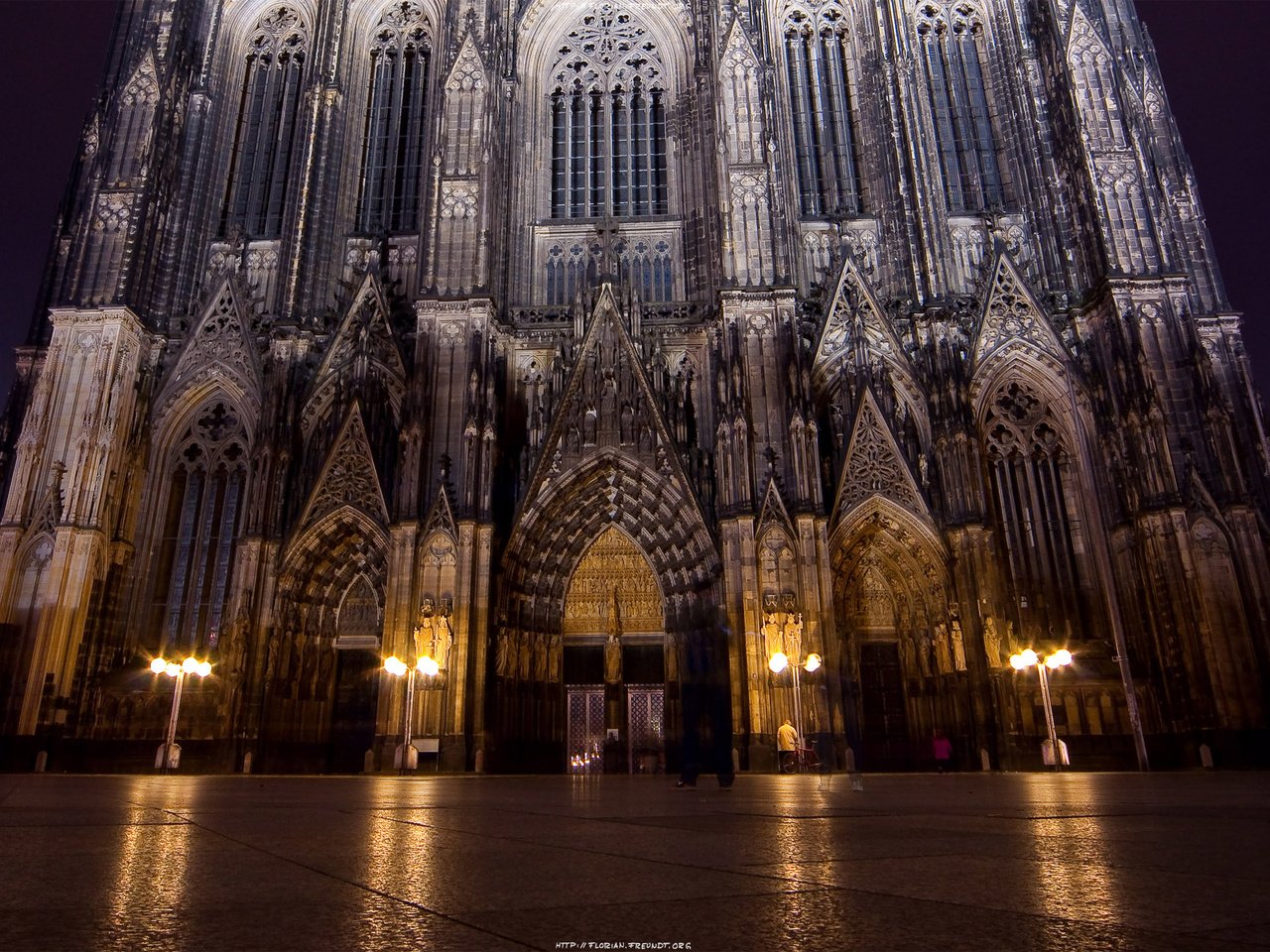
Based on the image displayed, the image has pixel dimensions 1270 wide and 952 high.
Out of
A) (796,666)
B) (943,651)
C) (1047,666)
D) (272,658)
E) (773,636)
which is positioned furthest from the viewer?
(272,658)

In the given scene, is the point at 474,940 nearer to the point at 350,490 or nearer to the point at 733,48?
the point at 350,490

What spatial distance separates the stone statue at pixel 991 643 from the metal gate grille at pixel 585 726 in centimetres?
908

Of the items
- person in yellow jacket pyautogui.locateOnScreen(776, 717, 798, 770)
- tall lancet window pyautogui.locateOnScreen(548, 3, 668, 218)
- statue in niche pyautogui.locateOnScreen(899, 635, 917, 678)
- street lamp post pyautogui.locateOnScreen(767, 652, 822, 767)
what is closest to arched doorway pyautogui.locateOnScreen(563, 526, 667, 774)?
street lamp post pyautogui.locateOnScreen(767, 652, 822, 767)

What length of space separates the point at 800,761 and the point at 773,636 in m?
2.85

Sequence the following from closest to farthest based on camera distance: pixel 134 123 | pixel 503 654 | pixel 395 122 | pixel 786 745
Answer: pixel 786 745
pixel 503 654
pixel 134 123
pixel 395 122

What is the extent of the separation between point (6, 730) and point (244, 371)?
9917 mm

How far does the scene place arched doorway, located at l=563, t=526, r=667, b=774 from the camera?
71.2 ft

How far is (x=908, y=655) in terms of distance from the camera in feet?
70.2

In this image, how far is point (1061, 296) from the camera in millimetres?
23391

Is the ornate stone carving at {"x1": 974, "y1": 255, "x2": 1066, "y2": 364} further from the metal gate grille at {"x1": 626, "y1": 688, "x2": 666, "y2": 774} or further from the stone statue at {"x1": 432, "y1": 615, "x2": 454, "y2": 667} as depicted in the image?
the stone statue at {"x1": 432, "y1": 615, "x2": 454, "y2": 667}

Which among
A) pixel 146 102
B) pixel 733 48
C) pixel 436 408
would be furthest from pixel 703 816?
pixel 146 102

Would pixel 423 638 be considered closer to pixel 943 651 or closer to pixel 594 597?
pixel 594 597

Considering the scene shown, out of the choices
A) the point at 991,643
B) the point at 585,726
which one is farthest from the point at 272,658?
the point at 991,643

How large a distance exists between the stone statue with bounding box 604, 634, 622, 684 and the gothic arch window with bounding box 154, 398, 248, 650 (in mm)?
9627
